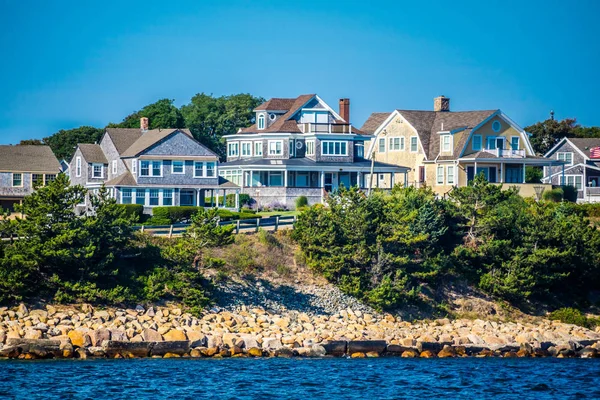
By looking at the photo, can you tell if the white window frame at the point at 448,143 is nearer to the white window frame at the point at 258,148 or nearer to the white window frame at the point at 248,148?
the white window frame at the point at 258,148

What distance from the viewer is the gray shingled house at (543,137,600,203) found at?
8260cm

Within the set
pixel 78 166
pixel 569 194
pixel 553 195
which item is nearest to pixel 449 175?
pixel 553 195

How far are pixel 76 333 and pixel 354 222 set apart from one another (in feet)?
52.3

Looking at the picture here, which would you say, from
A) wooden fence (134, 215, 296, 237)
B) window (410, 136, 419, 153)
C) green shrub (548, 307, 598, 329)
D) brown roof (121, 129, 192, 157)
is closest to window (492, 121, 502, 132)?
window (410, 136, 419, 153)

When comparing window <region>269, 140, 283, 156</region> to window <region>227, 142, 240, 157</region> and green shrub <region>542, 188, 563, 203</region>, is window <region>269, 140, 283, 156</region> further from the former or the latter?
green shrub <region>542, 188, 563, 203</region>

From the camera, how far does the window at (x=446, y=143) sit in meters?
74.5

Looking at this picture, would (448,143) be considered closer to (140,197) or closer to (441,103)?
(441,103)

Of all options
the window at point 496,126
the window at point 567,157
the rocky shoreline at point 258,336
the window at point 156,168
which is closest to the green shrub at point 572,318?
the rocky shoreline at point 258,336

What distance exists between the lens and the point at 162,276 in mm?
44219

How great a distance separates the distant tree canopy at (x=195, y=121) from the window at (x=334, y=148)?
53.2 ft

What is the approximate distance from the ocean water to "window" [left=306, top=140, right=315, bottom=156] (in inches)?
1413

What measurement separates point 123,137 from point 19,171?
8103 mm

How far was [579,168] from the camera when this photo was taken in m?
83.7

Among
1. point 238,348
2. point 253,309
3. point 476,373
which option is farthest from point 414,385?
point 253,309
